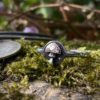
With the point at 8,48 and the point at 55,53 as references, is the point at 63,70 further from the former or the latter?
the point at 8,48

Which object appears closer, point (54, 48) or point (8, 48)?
point (54, 48)

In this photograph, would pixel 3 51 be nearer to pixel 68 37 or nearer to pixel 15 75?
pixel 15 75

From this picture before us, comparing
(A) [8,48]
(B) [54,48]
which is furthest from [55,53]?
(A) [8,48]

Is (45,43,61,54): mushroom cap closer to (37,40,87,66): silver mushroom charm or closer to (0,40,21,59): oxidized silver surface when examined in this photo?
(37,40,87,66): silver mushroom charm

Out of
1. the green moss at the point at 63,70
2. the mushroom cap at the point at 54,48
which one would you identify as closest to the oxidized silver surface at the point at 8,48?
the green moss at the point at 63,70
